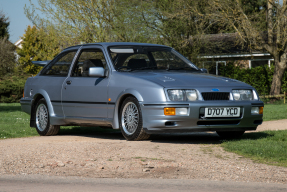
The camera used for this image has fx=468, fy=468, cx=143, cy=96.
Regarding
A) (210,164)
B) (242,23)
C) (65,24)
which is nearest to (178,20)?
(242,23)

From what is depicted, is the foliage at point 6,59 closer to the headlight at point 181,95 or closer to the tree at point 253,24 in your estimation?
the tree at point 253,24

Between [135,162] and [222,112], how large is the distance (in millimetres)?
2115

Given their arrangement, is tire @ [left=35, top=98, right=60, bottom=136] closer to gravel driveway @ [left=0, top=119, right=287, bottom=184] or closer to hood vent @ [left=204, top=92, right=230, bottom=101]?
gravel driveway @ [left=0, top=119, right=287, bottom=184]

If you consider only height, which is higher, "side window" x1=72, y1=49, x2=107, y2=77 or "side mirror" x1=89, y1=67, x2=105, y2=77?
"side window" x1=72, y1=49, x2=107, y2=77

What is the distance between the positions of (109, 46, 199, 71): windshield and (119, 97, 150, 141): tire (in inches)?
32.6

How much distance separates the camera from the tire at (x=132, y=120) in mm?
7555

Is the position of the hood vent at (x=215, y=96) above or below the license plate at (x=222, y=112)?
above

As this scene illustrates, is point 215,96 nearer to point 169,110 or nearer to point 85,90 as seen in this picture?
point 169,110

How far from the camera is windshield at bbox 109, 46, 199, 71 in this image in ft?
27.7

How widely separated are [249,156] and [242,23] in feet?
53.6

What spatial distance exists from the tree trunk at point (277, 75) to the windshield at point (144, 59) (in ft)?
56.1

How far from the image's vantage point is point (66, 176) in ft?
17.3

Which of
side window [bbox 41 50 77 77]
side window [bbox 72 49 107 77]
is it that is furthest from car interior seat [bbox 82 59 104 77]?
side window [bbox 41 50 77 77]

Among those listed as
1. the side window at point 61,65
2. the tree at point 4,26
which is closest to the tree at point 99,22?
the side window at point 61,65
